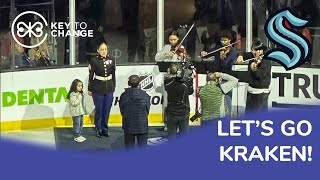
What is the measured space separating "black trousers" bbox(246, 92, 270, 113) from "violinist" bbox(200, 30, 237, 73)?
270 mm

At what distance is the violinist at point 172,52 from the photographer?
5961 mm

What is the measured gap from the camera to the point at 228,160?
5.59 m

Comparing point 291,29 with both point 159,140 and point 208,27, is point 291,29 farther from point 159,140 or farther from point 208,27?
point 159,140

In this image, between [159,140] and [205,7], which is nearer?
[159,140]

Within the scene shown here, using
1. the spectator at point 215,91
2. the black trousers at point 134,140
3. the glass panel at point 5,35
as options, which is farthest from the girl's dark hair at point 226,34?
the glass panel at point 5,35

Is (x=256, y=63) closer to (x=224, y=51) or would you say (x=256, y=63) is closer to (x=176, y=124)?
(x=224, y=51)

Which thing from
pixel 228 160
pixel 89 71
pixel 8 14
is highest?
pixel 8 14

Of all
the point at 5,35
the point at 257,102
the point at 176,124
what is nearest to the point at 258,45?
the point at 257,102

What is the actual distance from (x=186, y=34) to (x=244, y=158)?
3.81ft

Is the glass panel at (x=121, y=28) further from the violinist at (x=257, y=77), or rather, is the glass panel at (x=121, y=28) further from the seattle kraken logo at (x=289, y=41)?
the seattle kraken logo at (x=289, y=41)

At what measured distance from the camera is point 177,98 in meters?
5.88

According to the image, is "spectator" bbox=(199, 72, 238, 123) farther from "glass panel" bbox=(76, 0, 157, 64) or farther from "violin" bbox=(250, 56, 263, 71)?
"glass panel" bbox=(76, 0, 157, 64)

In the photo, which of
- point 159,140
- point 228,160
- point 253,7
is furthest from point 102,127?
point 253,7

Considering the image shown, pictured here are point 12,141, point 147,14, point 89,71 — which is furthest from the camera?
point 147,14
